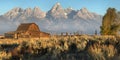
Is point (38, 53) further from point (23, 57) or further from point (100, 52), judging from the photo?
point (100, 52)

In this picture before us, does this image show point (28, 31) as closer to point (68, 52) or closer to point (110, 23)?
point (110, 23)

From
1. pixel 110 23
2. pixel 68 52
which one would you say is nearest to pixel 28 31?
pixel 110 23

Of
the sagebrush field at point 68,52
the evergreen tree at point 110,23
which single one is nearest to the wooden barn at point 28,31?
the evergreen tree at point 110,23

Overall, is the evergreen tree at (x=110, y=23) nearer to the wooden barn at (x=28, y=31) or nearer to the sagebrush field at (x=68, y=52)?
the wooden barn at (x=28, y=31)

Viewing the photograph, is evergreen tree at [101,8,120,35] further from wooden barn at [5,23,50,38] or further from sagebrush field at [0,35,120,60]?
sagebrush field at [0,35,120,60]

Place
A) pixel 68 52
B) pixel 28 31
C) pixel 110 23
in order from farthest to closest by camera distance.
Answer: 1. pixel 28 31
2. pixel 110 23
3. pixel 68 52

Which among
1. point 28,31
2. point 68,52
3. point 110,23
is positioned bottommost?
point 68,52

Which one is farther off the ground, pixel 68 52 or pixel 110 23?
pixel 110 23

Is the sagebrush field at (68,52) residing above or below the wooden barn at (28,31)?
below

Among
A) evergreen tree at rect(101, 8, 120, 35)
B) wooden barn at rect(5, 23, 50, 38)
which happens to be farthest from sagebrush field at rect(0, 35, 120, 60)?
wooden barn at rect(5, 23, 50, 38)

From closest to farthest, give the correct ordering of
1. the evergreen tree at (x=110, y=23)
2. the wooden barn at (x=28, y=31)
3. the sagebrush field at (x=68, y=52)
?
the sagebrush field at (x=68, y=52)
the evergreen tree at (x=110, y=23)
the wooden barn at (x=28, y=31)

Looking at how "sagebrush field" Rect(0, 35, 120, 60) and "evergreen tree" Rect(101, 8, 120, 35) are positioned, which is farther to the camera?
"evergreen tree" Rect(101, 8, 120, 35)

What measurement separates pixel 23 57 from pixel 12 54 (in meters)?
1.01

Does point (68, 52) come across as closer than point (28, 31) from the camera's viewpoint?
Yes
